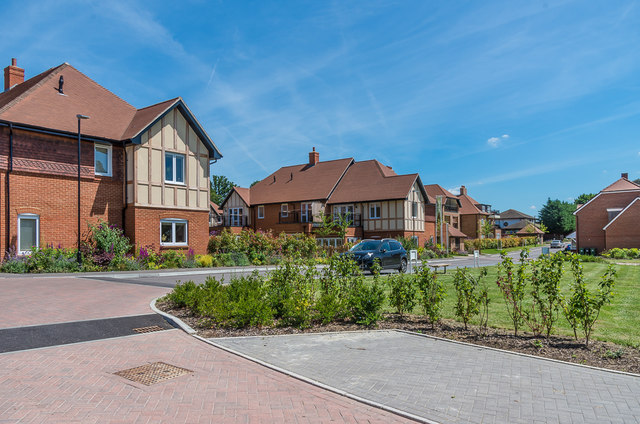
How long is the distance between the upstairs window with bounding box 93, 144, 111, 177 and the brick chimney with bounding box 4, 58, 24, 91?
8775 mm

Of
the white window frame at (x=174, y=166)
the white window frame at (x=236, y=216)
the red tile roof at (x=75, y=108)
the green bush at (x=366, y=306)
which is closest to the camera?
the green bush at (x=366, y=306)

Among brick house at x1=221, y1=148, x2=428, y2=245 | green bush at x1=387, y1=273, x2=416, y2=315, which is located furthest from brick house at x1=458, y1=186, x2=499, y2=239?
green bush at x1=387, y1=273, x2=416, y2=315

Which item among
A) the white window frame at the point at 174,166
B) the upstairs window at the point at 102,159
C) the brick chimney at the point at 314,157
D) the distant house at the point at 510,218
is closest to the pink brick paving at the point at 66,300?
the upstairs window at the point at 102,159

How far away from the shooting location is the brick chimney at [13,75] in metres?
24.6

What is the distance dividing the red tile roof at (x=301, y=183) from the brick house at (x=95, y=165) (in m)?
19.8

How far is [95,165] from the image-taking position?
20.7 meters

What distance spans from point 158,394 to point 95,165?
1893cm

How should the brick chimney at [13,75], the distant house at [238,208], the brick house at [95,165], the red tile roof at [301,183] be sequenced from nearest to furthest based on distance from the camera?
1. the brick house at [95,165]
2. the brick chimney at [13,75]
3. the red tile roof at [301,183]
4. the distant house at [238,208]

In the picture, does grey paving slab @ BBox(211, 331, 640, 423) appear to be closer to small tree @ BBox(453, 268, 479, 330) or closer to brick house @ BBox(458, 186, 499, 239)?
small tree @ BBox(453, 268, 479, 330)

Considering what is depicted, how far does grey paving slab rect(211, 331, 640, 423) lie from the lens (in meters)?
4.16

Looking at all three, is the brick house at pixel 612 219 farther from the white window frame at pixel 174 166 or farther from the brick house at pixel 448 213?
the white window frame at pixel 174 166

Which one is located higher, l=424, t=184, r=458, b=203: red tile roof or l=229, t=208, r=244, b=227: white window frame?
l=424, t=184, r=458, b=203: red tile roof

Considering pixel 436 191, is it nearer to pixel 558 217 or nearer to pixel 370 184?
pixel 370 184

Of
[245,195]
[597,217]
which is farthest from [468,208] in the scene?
[245,195]
